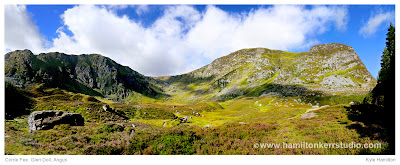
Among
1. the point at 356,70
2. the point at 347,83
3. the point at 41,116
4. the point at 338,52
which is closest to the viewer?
the point at 41,116

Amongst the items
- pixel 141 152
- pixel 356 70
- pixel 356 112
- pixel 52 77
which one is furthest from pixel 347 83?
pixel 52 77

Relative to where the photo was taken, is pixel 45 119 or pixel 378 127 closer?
pixel 378 127

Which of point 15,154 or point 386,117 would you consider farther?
point 386,117

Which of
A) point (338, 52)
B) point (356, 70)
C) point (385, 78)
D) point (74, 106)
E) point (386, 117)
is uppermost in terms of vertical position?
point (338, 52)

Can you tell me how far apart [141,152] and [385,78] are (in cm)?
Answer: 1776

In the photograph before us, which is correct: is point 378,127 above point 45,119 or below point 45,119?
above

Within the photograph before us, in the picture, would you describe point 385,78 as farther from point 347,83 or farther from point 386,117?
point 347,83

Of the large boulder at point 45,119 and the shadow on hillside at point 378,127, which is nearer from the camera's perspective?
the shadow on hillside at point 378,127

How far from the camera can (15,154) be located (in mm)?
7559

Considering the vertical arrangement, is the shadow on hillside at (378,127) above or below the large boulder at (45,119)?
above

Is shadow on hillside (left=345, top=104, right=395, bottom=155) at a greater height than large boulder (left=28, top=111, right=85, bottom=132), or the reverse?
shadow on hillside (left=345, top=104, right=395, bottom=155)

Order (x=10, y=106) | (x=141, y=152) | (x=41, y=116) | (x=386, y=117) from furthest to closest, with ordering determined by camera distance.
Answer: (x=10, y=106) → (x=41, y=116) → (x=386, y=117) → (x=141, y=152)

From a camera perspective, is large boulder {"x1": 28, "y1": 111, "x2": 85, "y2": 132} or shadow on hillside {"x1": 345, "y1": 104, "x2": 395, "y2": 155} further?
large boulder {"x1": 28, "y1": 111, "x2": 85, "y2": 132}
